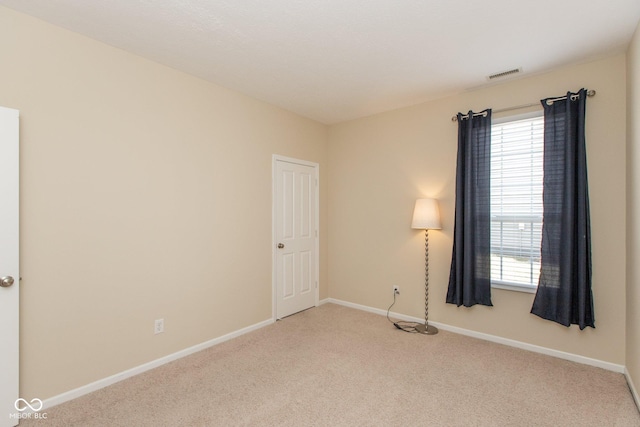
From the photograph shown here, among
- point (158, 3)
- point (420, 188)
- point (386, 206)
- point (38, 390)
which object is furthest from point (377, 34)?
point (38, 390)

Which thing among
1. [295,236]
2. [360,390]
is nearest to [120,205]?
[295,236]

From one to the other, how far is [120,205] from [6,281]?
835 millimetres

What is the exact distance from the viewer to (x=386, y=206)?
13.4 ft

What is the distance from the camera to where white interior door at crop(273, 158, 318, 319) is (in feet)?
12.8

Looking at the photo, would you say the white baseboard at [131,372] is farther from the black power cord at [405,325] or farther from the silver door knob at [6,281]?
the black power cord at [405,325]

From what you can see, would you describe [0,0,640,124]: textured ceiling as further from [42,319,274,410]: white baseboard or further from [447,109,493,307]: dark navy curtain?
[42,319,274,410]: white baseboard

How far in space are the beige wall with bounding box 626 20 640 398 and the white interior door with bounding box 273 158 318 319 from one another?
322 centimetres

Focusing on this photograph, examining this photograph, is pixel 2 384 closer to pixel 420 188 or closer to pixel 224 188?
pixel 224 188

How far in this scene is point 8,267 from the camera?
194 cm

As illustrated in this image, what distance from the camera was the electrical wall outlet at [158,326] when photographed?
2.71m

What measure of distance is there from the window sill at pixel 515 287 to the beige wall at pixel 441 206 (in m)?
0.05

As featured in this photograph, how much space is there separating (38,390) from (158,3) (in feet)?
8.84

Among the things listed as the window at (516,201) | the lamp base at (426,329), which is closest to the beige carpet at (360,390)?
the lamp base at (426,329)

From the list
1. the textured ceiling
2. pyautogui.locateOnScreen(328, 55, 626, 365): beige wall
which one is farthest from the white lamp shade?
the textured ceiling
